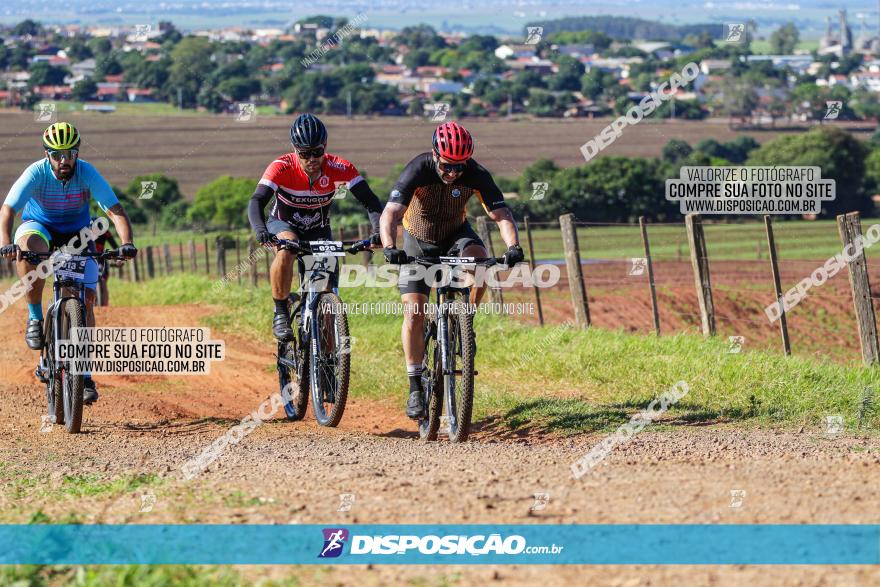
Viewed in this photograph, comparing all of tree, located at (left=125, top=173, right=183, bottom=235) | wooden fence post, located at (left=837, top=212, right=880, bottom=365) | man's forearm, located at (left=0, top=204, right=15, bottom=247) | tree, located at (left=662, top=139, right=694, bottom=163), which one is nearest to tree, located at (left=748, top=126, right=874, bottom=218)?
tree, located at (left=662, top=139, right=694, bottom=163)

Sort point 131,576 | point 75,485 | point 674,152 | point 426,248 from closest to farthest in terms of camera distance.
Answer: point 131,576, point 75,485, point 426,248, point 674,152

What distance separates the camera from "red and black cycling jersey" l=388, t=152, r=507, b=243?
8.60m

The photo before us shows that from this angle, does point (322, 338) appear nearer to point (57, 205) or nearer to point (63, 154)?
point (57, 205)

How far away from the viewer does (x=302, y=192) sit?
31.1 ft

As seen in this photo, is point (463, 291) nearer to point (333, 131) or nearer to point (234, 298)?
point (234, 298)

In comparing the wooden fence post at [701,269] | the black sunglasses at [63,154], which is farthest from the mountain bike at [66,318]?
the wooden fence post at [701,269]

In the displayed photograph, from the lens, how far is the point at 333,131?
82375mm

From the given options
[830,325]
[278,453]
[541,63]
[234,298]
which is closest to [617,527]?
[278,453]

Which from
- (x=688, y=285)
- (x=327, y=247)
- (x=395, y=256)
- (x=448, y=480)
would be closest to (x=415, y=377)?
(x=395, y=256)

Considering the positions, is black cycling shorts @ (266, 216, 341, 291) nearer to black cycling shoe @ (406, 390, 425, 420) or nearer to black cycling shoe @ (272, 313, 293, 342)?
black cycling shoe @ (272, 313, 293, 342)

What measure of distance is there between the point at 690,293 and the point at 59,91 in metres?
76.1

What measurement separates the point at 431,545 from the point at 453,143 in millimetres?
3811

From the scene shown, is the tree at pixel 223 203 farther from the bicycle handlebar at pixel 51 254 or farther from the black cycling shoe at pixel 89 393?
the bicycle handlebar at pixel 51 254

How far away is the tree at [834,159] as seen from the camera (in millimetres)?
57719
